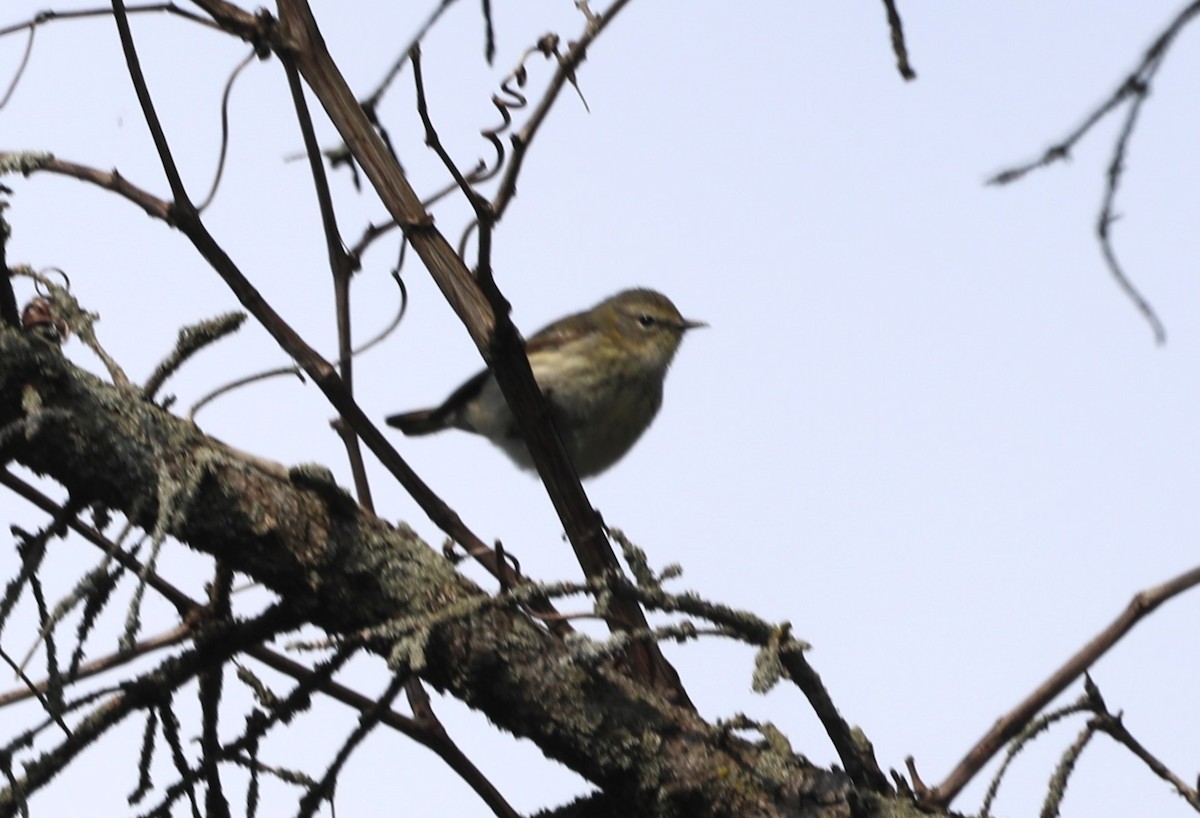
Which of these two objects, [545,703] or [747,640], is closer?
[747,640]

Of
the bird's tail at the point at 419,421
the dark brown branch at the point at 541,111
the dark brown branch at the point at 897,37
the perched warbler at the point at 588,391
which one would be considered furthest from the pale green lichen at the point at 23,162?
the bird's tail at the point at 419,421

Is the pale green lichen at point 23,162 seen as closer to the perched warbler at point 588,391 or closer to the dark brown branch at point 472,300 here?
the dark brown branch at point 472,300

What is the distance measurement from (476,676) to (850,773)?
2.04 ft

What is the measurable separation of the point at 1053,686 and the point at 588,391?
4114mm

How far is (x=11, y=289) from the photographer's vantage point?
2.12 m

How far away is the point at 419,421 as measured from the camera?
6.79 metres

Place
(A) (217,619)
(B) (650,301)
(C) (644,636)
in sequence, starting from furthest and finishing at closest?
(B) (650,301)
(A) (217,619)
(C) (644,636)

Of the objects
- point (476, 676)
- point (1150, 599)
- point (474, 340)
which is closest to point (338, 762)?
point (476, 676)

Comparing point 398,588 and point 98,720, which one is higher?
point 398,588

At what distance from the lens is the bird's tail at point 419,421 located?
21.9 feet

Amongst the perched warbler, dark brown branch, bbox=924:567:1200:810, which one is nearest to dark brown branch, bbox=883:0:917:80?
dark brown branch, bbox=924:567:1200:810

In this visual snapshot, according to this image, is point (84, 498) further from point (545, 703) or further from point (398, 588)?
point (545, 703)

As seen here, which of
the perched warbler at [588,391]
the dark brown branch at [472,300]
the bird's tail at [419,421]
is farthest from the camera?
the bird's tail at [419,421]

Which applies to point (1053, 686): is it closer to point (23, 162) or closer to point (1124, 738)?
point (1124, 738)
